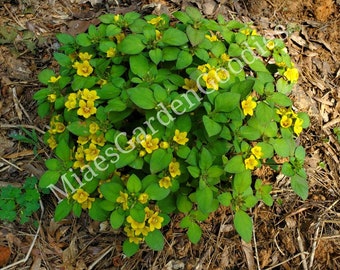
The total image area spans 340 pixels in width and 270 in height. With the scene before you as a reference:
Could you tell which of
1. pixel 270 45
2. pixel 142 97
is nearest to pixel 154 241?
pixel 142 97

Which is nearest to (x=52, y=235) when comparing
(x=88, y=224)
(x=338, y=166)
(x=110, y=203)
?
(x=88, y=224)

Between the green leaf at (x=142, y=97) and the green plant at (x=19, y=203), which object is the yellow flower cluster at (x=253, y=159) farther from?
the green plant at (x=19, y=203)

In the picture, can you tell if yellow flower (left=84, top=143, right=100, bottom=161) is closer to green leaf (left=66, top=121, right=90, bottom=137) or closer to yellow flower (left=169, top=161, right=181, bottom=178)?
green leaf (left=66, top=121, right=90, bottom=137)

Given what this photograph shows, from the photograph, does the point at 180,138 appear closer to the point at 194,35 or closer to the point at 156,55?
the point at 156,55

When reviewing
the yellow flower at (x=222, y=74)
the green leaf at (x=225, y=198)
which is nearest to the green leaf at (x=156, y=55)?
the yellow flower at (x=222, y=74)

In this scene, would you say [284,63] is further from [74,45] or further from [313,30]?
[74,45]

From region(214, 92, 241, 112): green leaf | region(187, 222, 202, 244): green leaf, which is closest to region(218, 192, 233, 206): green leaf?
region(187, 222, 202, 244): green leaf

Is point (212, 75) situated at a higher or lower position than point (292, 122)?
higher
